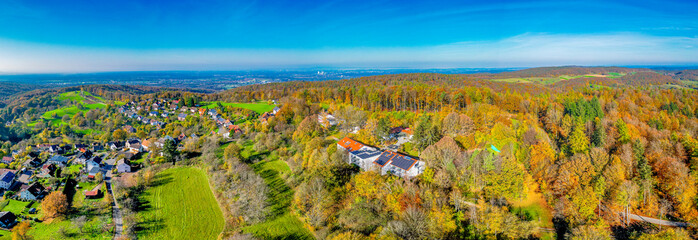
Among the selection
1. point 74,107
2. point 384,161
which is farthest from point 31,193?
point 74,107

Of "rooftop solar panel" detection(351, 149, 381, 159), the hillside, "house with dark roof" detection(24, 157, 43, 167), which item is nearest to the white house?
the hillside

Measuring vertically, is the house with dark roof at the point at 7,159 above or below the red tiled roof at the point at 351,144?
below

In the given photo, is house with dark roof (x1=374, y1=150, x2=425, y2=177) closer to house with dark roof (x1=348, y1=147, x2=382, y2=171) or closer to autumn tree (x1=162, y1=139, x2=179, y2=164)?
house with dark roof (x1=348, y1=147, x2=382, y2=171)

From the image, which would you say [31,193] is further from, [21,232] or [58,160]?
[58,160]

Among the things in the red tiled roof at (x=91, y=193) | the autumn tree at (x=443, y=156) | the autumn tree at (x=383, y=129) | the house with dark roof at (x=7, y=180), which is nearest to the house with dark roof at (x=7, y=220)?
the red tiled roof at (x=91, y=193)

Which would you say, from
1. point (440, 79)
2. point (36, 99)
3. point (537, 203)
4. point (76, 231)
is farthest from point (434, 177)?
point (36, 99)

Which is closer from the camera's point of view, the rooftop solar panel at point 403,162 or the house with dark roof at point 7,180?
the rooftop solar panel at point 403,162

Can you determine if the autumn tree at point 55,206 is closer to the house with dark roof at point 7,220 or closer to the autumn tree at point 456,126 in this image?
the house with dark roof at point 7,220
